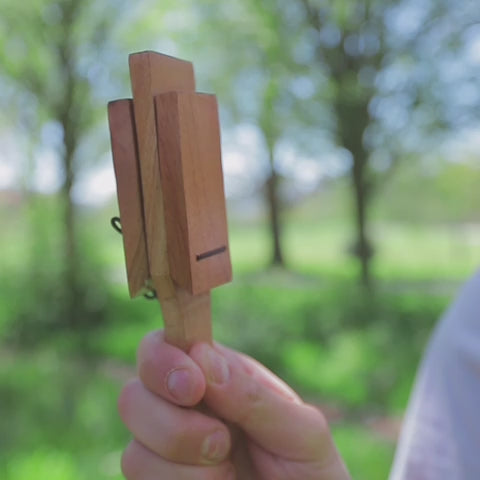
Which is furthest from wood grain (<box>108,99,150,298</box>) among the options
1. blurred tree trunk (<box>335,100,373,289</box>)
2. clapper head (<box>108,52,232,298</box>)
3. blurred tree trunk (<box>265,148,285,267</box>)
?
blurred tree trunk (<box>265,148,285,267</box>)

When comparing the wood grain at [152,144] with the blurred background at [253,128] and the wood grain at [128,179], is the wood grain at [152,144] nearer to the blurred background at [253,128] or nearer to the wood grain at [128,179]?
the wood grain at [128,179]

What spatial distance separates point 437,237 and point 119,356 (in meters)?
5.63

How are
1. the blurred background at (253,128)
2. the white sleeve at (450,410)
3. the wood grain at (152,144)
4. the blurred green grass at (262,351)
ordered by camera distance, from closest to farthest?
the wood grain at (152,144), the white sleeve at (450,410), the blurred green grass at (262,351), the blurred background at (253,128)

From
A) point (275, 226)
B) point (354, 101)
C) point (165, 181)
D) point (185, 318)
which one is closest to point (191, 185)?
point (165, 181)

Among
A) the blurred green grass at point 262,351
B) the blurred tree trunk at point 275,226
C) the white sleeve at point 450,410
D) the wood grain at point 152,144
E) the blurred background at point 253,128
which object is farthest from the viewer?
the blurred tree trunk at point 275,226

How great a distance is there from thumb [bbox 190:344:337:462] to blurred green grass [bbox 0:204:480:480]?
2202mm

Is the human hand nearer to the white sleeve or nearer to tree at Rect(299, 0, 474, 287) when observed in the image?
the white sleeve

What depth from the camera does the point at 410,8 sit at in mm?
5762

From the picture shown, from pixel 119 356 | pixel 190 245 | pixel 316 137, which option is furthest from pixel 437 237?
pixel 190 245

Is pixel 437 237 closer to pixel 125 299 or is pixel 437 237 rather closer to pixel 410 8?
Answer: pixel 410 8

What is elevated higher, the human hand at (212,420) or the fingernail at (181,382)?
the fingernail at (181,382)

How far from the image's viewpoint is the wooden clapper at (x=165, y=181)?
24.6 inches

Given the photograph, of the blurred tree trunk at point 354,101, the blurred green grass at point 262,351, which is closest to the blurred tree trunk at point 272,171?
the blurred green grass at point 262,351

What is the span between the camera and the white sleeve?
1.12 metres
